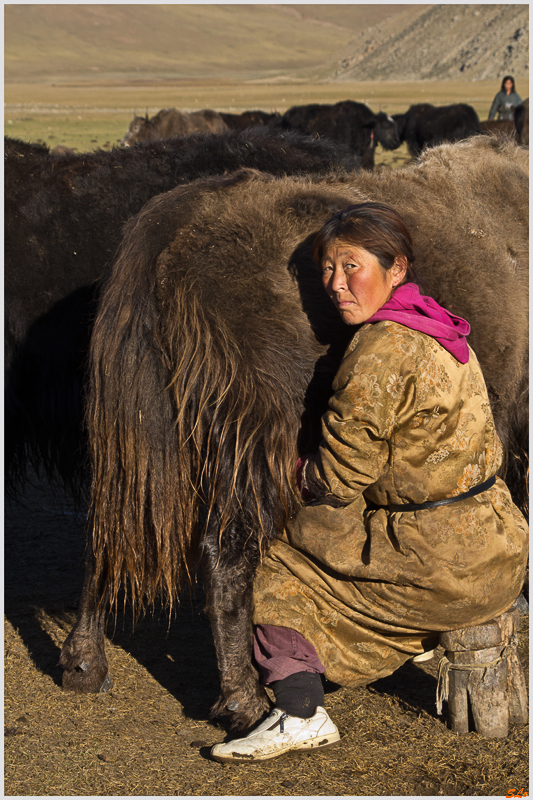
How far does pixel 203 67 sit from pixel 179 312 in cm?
16162

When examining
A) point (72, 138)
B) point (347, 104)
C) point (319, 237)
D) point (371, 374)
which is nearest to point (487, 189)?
point (319, 237)

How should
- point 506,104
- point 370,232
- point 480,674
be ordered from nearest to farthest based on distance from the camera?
point 370,232
point 480,674
point 506,104

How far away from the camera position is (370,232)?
7.19 feet

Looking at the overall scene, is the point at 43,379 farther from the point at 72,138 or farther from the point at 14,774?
the point at 72,138

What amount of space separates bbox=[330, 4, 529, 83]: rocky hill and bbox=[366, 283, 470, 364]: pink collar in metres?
86.9

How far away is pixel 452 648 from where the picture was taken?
2.44m

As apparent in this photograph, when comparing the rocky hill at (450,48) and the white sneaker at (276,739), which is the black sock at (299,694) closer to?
the white sneaker at (276,739)

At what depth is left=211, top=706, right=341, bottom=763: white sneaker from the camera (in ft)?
7.59

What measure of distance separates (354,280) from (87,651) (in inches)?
62.8

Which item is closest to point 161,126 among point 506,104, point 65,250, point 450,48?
point 506,104

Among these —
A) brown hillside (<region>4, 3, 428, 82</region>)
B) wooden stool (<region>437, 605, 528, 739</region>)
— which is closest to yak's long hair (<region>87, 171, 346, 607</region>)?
wooden stool (<region>437, 605, 528, 739</region>)

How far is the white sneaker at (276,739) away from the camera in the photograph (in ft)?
7.59

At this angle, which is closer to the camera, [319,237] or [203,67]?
[319,237]

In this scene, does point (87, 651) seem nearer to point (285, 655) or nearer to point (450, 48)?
point (285, 655)
